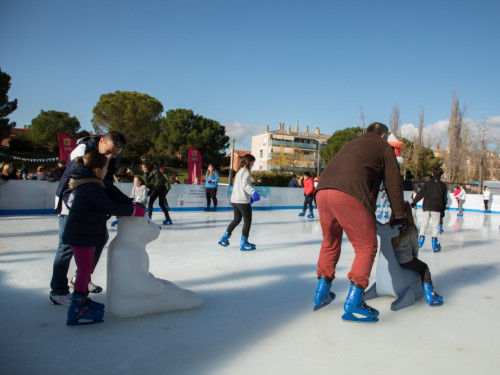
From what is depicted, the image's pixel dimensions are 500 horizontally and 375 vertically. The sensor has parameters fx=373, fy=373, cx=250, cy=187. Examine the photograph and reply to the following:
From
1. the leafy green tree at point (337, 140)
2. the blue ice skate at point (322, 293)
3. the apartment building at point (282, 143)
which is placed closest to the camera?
the blue ice skate at point (322, 293)

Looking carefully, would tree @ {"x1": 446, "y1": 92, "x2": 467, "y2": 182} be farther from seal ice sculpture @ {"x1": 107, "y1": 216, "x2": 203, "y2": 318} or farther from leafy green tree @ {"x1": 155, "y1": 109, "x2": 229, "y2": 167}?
seal ice sculpture @ {"x1": 107, "y1": 216, "x2": 203, "y2": 318}

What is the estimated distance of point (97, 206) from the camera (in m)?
2.22

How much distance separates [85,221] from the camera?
2.23 meters

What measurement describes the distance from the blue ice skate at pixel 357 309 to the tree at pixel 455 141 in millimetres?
34128

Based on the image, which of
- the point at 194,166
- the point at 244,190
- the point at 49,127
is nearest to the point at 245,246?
the point at 244,190

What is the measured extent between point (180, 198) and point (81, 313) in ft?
31.7

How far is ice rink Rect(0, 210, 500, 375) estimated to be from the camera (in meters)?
1.83

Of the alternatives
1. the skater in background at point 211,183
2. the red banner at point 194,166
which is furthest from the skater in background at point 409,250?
the red banner at point 194,166

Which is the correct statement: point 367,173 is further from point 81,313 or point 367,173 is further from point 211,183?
point 211,183

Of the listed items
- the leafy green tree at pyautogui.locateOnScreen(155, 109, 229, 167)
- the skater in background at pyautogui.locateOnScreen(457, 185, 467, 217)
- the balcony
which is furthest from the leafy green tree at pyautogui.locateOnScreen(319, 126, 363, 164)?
the skater in background at pyautogui.locateOnScreen(457, 185, 467, 217)

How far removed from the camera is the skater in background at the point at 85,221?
2217 mm

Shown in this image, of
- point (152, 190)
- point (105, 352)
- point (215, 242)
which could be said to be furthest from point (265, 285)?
point (152, 190)

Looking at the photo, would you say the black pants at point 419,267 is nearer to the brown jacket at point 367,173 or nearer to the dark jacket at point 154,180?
the brown jacket at point 367,173

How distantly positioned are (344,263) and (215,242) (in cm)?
208
